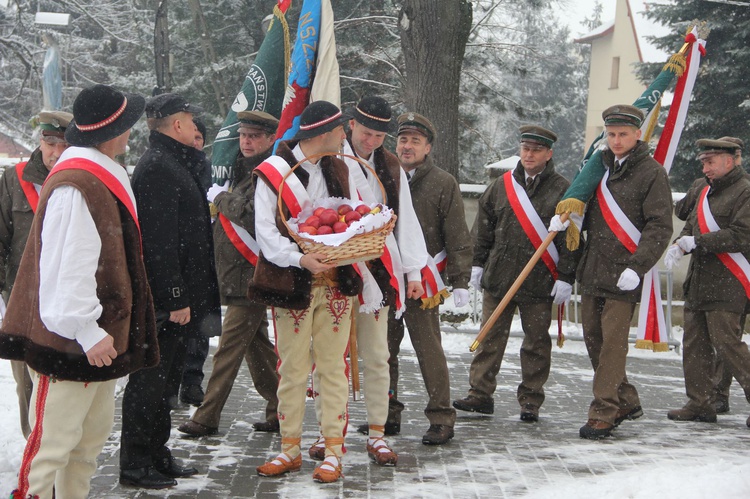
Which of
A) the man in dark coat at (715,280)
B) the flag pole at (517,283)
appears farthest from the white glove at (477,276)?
the man in dark coat at (715,280)

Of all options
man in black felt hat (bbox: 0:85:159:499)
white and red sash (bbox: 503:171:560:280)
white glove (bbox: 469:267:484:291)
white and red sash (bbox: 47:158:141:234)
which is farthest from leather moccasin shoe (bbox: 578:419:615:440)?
white and red sash (bbox: 47:158:141:234)

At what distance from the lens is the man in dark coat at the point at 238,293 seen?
19.9 feet

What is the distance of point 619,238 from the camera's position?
643 cm

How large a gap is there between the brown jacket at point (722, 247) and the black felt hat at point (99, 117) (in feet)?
15.9

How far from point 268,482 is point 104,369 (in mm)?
1475

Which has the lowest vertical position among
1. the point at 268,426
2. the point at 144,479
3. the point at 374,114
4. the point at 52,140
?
the point at 268,426

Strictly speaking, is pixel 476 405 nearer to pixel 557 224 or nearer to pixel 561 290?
pixel 561 290

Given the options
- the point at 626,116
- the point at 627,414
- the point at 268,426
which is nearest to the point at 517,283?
the point at 627,414

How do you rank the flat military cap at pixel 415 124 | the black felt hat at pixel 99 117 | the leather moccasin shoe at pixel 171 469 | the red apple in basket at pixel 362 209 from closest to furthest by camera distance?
the black felt hat at pixel 99 117 < the red apple in basket at pixel 362 209 < the leather moccasin shoe at pixel 171 469 < the flat military cap at pixel 415 124

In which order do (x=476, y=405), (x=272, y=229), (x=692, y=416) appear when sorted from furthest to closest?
(x=692, y=416)
(x=476, y=405)
(x=272, y=229)

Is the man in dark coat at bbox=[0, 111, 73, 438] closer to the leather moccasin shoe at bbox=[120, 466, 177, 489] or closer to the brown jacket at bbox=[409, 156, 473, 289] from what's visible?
the leather moccasin shoe at bbox=[120, 466, 177, 489]

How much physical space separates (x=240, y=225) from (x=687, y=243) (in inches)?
144

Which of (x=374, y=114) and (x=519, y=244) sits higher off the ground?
(x=374, y=114)

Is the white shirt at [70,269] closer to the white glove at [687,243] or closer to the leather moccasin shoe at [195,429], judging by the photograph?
the leather moccasin shoe at [195,429]
